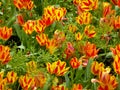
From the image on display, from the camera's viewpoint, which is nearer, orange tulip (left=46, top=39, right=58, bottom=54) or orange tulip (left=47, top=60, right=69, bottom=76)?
orange tulip (left=47, top=60, right=69, bottom=76)

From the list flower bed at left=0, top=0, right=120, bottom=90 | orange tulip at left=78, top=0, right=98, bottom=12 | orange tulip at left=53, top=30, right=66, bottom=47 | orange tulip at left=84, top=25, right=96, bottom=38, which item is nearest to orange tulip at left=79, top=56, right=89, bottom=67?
flower bed at left=0, top=0, right=120, bottom=90

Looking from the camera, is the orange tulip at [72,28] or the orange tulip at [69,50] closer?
the orange tulip at [69,50]

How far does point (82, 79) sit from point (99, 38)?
53cm

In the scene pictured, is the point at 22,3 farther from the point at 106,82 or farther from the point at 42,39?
the point at 106,82

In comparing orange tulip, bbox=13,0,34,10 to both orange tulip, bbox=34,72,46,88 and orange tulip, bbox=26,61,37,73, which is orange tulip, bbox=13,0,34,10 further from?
orange tulip, bbox=34,72,46,88

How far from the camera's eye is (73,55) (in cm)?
278

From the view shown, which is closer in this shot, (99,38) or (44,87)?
(44,87)

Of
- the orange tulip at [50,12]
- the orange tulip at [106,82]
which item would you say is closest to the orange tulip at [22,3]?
the orange tulip at [50,12]

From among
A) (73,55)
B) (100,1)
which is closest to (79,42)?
(73,55)

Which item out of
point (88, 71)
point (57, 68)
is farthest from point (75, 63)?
point (57, 68)

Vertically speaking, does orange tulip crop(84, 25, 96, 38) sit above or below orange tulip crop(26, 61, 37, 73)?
above

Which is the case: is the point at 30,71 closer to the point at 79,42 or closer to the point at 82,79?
the point at 82,79

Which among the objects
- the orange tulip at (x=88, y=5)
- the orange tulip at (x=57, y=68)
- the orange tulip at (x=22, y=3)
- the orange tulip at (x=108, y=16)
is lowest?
the orange tulip at (x=57, y=68)

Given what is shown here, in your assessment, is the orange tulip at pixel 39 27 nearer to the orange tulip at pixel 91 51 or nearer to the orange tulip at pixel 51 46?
the orange tulip at pixel 51 46
